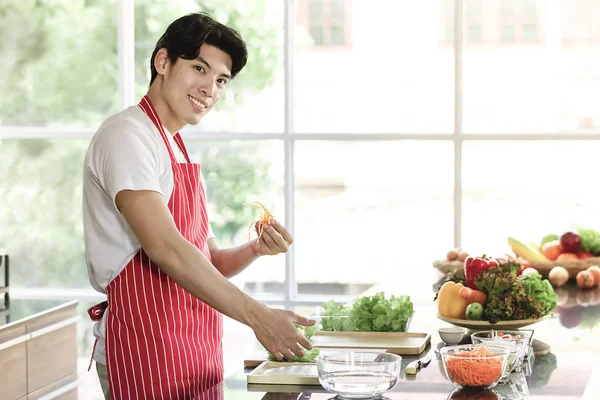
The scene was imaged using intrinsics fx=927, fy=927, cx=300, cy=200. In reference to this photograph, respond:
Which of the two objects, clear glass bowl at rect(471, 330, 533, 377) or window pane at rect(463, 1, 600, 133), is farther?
window pane at rect(463, 1, 600, 133)

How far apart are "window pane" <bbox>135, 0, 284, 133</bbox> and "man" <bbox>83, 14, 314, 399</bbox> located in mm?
3419

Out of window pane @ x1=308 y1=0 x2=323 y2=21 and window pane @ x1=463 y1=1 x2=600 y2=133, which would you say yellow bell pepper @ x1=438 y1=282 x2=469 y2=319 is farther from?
window pane @ x1=308 y1=0 x2=323 y2=21

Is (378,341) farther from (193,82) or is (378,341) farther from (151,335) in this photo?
(193,82)

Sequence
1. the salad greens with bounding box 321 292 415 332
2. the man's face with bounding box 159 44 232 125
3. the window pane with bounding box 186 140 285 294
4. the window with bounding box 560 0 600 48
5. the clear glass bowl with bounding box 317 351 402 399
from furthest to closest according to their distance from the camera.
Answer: the window pane with bounding box 186 140 285 294, the window with bounding box 560 0 600 48, the salad greens with bounding box 321 292 415 332, the man's face with bounding box 159 44 232 125, the clear glass bowl with bounding box 317 351 402 399

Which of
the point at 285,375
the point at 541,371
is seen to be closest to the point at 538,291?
the point at 541,371

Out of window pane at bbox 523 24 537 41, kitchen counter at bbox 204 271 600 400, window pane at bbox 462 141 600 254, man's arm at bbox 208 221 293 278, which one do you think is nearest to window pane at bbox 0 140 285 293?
window pane at bbox 462 141 600 254

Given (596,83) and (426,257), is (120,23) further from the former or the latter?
(596,83)

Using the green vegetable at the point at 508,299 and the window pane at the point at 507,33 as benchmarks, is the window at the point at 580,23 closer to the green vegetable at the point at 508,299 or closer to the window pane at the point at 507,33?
the window pane at the point at 507,33


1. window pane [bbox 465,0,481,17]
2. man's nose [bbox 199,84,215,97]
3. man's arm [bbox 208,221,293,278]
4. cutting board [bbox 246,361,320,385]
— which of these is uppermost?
window pane [bbox 465,0,481,17]

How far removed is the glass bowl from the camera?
183 cm

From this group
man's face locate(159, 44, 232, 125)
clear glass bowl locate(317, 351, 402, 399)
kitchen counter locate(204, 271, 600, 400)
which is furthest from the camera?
man's face locate(159, 44, 232, 125)

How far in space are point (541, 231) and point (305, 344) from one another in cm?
402

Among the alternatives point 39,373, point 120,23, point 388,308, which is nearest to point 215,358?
point 388,308

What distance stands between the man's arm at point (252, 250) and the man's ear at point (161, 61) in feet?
1.54
